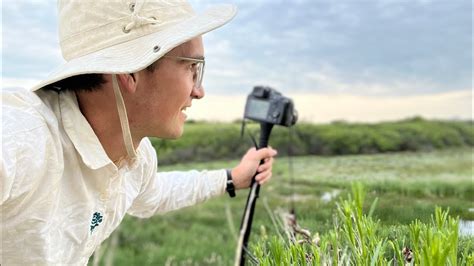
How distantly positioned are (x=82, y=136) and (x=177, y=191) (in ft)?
1.51

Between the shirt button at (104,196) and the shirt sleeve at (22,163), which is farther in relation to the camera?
the shirt button at (104,196)

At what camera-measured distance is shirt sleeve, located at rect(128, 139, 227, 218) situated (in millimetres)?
1312

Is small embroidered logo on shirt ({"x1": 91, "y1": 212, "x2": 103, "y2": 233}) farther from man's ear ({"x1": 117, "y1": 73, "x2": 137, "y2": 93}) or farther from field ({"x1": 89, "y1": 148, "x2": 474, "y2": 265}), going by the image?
man's ear ({"x1": 117, "y1": 73, "x2": 137, "y2": 93})

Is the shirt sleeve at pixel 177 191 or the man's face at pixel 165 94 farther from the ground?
the man's face at pixel 165 94

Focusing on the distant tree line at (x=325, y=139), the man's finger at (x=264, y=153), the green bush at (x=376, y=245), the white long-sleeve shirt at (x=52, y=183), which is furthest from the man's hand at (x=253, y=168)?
the green bush at (x=376, y=245)

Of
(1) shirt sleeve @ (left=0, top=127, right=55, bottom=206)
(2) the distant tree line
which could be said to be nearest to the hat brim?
(1) shirt sleeve @ (left=0, top=127, right=55, bottom=206)

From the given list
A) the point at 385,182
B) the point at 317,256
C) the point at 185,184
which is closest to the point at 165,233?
the point at 185,184

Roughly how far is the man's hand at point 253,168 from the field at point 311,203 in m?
0.09

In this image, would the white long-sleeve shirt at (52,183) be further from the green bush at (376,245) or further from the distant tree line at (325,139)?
the distant tree line at (325,139)

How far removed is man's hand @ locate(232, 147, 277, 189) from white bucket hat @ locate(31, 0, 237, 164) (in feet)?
1.28

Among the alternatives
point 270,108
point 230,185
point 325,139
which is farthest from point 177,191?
point 325,139

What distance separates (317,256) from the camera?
25.0 inches

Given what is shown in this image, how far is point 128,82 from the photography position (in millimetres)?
922

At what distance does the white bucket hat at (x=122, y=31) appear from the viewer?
87 centimetres
